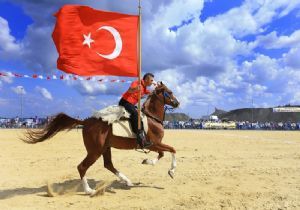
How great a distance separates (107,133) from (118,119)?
465 millimetres

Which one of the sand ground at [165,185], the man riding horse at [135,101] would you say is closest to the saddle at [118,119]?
the man riding horse at [135,101]

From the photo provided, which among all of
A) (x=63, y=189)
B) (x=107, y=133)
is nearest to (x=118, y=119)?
(x=107, y=133)

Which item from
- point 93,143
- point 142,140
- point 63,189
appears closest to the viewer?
point 93,143

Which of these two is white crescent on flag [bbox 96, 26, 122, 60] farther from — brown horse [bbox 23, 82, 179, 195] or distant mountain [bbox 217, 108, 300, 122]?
distant mountain [bbox 217, 108, 300, 122]

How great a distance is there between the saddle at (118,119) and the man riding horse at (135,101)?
4.4 inches

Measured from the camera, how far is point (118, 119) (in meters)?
10.1

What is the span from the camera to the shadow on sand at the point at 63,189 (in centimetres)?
960

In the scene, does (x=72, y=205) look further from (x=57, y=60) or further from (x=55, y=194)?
(x=57, y=60)

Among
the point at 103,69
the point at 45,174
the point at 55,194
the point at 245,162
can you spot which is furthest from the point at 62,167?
the point at 245,162

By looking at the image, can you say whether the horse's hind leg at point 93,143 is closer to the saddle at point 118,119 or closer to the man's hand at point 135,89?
the saddle at point 118,119

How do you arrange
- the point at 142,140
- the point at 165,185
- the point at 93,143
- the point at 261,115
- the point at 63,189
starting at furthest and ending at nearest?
the point at 261,115 < the point at 165,185 < the point at 63,189 < the point at 142,140 < the point at 93,143

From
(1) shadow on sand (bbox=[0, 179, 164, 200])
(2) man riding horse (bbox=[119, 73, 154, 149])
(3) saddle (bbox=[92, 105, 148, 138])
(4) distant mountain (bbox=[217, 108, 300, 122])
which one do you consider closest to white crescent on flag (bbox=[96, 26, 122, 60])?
(2) man riding horse (bbox=[119, 73, 154, 149])

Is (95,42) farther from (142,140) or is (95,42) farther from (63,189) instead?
(63,189)

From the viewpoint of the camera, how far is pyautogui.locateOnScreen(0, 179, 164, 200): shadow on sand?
9.60 meters
